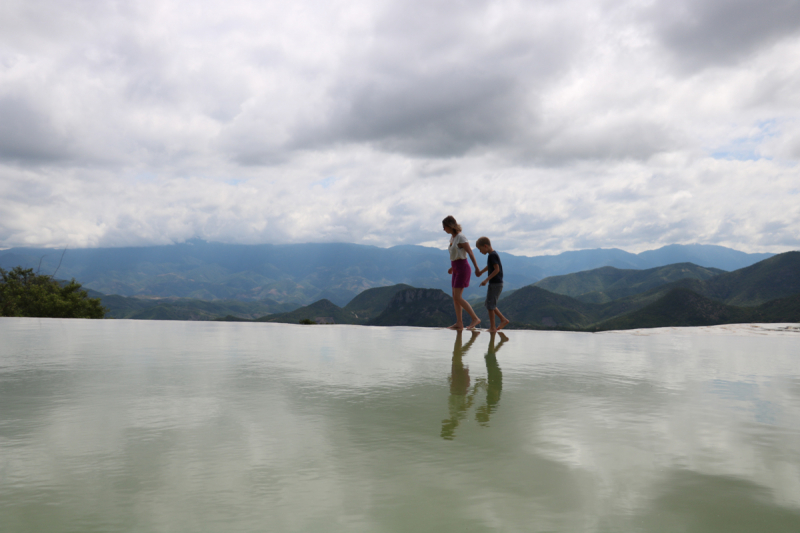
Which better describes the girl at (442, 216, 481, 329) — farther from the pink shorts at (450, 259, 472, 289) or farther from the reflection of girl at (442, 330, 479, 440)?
the reflection of girl at (442, 330, 479, 440)

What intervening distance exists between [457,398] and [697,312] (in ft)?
678

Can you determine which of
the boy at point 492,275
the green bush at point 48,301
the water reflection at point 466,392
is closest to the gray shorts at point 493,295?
the boy at point 492,275

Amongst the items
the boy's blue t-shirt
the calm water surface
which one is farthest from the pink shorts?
the calm water surface

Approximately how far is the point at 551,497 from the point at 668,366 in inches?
205

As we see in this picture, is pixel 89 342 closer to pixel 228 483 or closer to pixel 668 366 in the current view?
pixel 228 483

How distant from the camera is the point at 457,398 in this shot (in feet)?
13.3

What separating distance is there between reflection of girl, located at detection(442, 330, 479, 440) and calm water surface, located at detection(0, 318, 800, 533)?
0.8 inches

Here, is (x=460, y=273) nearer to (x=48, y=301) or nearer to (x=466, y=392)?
(x=466, y=392)

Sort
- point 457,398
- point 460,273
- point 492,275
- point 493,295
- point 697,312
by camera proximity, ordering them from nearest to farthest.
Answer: point 457,398 → point 460,273 → point 493,295 → point 492,275 → point 697,312

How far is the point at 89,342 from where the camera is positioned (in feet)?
28.5

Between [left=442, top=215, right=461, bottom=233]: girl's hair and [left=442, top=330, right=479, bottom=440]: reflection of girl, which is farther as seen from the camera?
[left=442, top=215, right=461, bottom=233]: girl's hair

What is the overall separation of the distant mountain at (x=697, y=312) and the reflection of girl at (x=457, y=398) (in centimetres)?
16983

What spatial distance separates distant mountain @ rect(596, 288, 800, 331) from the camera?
148625mm

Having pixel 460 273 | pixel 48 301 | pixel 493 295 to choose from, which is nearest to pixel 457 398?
pixel 460 273
